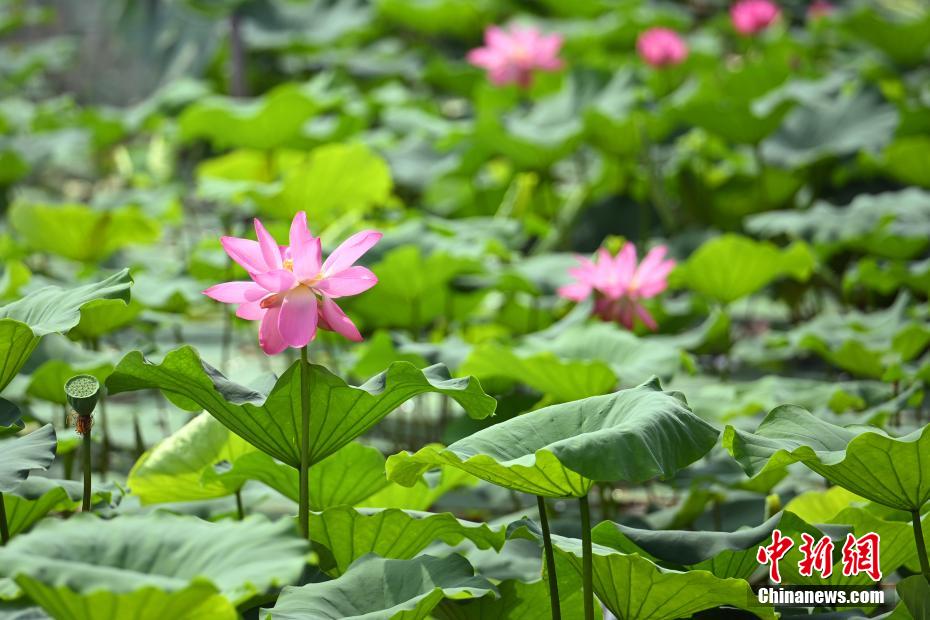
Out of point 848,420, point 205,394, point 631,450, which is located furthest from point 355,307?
point 631,450

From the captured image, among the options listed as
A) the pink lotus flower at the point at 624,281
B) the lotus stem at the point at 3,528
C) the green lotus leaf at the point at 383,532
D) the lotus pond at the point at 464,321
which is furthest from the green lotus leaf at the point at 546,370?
the lotus stem at the point at 3,528

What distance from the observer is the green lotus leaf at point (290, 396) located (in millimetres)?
975

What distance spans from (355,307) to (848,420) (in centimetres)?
86

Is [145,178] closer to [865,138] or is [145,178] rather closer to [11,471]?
[865,138]

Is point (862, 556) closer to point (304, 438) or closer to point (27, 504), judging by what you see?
point (304, 438)

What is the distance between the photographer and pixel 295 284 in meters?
0.99

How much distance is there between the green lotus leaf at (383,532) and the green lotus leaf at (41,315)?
0.88 feet

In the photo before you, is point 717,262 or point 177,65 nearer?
point 717,262

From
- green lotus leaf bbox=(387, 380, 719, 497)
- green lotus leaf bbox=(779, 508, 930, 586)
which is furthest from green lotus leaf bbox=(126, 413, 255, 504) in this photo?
green lotus leaf bbox=(779, 508, 930, 586)

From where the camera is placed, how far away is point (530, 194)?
2.91 meters

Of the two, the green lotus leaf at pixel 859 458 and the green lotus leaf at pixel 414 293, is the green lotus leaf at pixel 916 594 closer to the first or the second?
the green lotus leaf at pixel 859 458

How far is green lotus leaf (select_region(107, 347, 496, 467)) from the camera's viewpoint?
975mm

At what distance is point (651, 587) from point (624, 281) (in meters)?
0.87

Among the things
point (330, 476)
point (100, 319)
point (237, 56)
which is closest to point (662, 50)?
point (237, 56)
